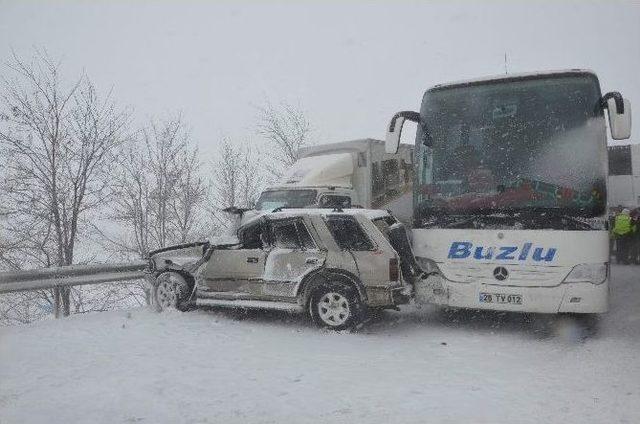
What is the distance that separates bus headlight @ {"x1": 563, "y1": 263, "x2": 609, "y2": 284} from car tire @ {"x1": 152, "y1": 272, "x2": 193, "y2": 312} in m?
5.82

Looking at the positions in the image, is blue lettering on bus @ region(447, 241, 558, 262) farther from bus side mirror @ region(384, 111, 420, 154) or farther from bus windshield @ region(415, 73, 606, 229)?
bus side mirror @ region(384, 111, 420, 154)

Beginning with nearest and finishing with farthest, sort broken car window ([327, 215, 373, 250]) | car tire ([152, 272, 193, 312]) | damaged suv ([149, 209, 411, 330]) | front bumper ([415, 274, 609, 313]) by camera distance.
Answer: front bumper ([415, 274, 609, 313]) < damaged suv ([149, 209, 411, 330]) < broken car window ([327, 215, 373, 250]) < car tire ([152, 272, 193, 312])

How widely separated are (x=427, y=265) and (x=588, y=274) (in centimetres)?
207

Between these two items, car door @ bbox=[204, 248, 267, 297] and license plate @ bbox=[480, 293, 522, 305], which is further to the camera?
car door @ bbox=[204, 248, 267, 297]

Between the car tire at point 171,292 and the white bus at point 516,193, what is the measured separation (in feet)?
12.7

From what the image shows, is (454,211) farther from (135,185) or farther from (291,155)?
(291,155)

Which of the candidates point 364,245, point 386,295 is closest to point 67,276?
point 364,245

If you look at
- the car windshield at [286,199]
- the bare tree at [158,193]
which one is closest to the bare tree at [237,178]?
the bare tree at [158,193]

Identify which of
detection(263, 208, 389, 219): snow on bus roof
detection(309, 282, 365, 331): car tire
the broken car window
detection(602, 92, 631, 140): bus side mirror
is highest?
detection(602, 92, 631, 140): bus side mirror

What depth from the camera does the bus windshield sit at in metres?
6.31

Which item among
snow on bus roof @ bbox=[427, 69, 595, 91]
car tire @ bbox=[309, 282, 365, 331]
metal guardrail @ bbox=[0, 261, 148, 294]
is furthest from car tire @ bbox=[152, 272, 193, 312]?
snow on bus roof @ bbox=[427, 69, 595, 91]

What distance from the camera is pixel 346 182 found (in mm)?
12219

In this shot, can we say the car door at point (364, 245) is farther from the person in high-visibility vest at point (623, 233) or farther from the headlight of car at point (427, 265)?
the person in high-visibility vest at point (623, 233)

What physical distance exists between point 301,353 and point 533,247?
333 cm
